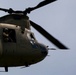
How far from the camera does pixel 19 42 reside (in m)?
32.5

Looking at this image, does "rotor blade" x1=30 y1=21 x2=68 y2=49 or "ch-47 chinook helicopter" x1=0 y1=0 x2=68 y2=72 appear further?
"rotor blade" x1=30 y1=21 x2=68 y2=49

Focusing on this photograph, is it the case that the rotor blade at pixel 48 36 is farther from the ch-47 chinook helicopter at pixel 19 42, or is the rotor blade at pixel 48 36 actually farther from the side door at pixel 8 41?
the side door at pixel 8 41

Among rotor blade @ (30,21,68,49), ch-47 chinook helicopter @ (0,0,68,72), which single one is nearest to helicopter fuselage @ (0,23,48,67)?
ch-47 chinook helicopter @ (0,0,68,72)

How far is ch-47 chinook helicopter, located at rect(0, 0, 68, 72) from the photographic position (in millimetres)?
31609

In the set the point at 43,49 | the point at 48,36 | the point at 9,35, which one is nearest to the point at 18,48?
the point at 9,35

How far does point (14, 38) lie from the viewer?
32.5 metres

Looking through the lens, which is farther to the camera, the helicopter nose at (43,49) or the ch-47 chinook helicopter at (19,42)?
the helicopter nose at (43,49)

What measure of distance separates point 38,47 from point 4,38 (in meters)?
3.69

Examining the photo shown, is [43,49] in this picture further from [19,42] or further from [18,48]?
[18,48]

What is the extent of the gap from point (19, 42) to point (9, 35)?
109 centimetres

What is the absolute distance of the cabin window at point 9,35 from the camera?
1254 inches

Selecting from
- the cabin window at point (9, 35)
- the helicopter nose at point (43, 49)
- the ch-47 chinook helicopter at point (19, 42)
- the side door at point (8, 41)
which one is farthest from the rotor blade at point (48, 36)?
the side door at point (8, 41)

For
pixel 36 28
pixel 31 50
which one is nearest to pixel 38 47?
pixel 31 50

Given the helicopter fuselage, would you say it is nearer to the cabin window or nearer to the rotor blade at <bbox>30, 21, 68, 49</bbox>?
the cabin window
